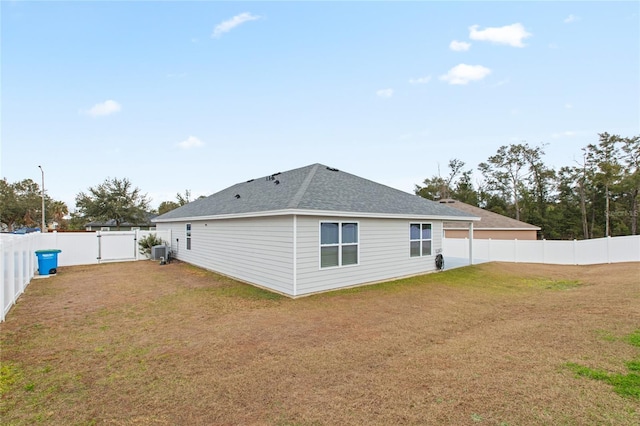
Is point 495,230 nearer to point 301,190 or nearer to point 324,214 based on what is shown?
point 301,190

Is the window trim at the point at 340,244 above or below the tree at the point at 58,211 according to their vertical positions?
below

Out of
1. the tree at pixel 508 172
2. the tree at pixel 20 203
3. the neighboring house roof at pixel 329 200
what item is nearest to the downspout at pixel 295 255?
the neighboring house roof at pixel 329 200

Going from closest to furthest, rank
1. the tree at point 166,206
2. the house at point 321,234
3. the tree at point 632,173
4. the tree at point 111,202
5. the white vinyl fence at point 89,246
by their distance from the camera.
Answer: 1. the house at point 321,234
2. the white vinyl fence at point 89,246
3. the tree at point 632,173
4. the tree at point 111,202
5. the tree at point 166,206

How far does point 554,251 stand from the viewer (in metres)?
16.4

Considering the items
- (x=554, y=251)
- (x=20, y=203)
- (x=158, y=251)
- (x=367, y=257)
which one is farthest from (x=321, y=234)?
(x=20, y=203)

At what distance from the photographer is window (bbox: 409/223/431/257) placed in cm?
1199

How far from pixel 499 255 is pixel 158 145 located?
2303cm

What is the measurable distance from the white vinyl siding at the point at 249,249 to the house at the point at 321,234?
31mm

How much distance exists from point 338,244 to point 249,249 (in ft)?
10.8

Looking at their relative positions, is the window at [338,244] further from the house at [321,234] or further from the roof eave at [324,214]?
the roof eave at [324,214]

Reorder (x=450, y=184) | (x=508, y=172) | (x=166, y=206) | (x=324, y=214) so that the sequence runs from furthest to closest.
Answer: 1. (x=166, y=206)
2. (x=450, y=184)
3. (x=508, y=172)
4. (x=324, y=214)

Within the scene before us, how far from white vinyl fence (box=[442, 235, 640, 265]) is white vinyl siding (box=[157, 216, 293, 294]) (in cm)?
1236

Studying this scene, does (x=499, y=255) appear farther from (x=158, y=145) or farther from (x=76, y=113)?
(x=76, y=113)

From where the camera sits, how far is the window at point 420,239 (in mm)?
11992
